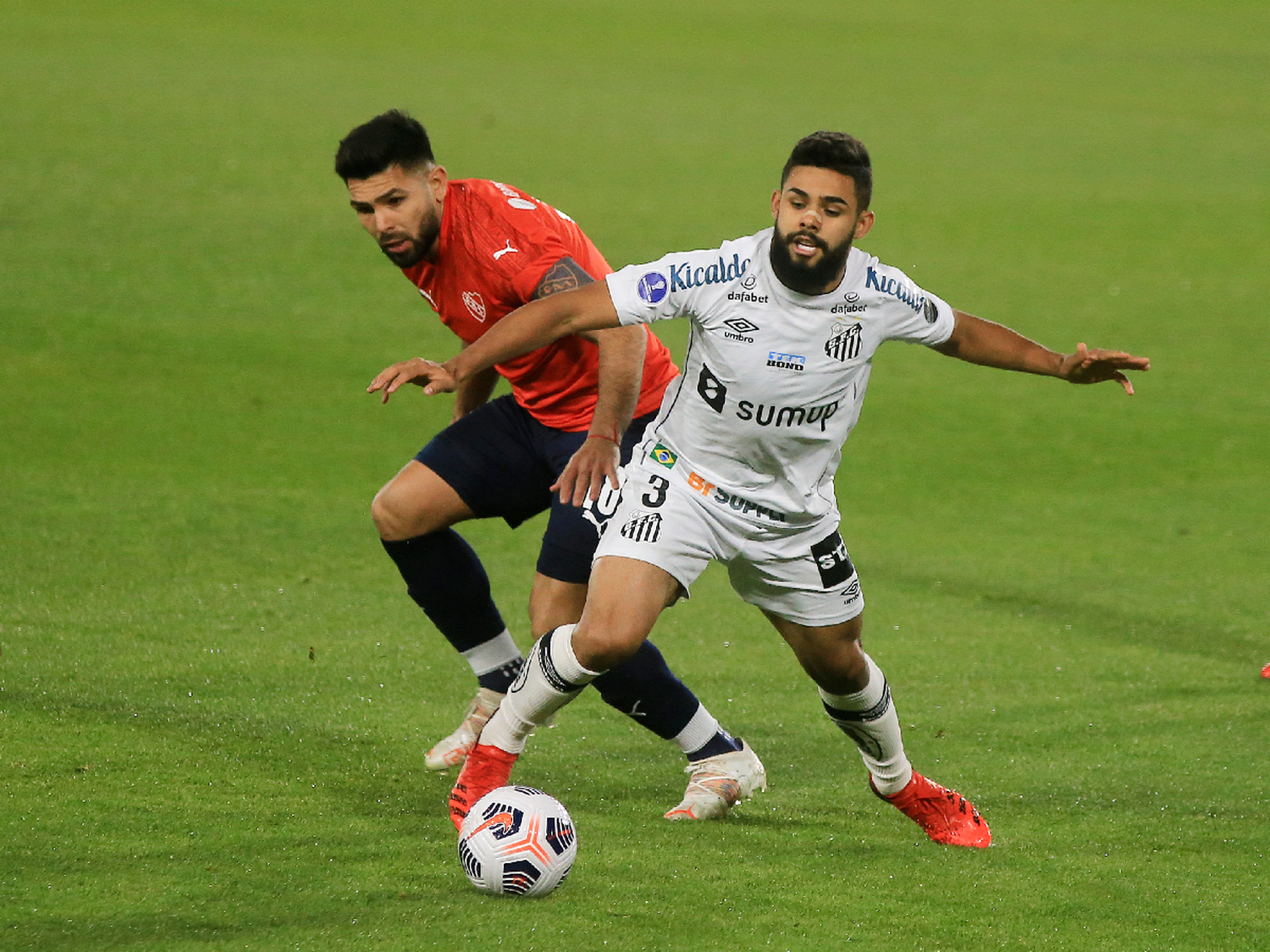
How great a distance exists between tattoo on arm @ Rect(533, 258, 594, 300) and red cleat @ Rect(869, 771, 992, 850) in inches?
73.8

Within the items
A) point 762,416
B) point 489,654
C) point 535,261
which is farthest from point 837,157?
point 489,654

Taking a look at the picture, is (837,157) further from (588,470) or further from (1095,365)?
(588,470)

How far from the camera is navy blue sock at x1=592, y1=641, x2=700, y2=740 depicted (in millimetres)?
5297

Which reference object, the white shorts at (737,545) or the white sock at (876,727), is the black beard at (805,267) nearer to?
the white shorts at (737,545)

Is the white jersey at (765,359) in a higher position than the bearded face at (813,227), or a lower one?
lower

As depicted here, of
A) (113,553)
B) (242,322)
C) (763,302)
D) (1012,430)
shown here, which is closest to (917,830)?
(763,302)

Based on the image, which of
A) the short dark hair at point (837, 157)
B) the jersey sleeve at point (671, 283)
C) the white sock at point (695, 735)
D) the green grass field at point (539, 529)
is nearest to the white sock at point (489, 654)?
the green grass field at point (539, 529)

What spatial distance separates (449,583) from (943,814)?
1837mm

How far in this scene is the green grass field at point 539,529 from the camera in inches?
177

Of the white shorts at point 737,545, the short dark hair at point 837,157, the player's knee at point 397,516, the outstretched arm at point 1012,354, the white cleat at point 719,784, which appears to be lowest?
the white cleat at point 719,784

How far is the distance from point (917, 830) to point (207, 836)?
7.21 feet

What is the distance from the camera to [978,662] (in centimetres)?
736

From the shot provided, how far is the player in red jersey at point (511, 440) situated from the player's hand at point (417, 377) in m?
0.72

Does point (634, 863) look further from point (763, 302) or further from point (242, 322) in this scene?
point (242, 322)
